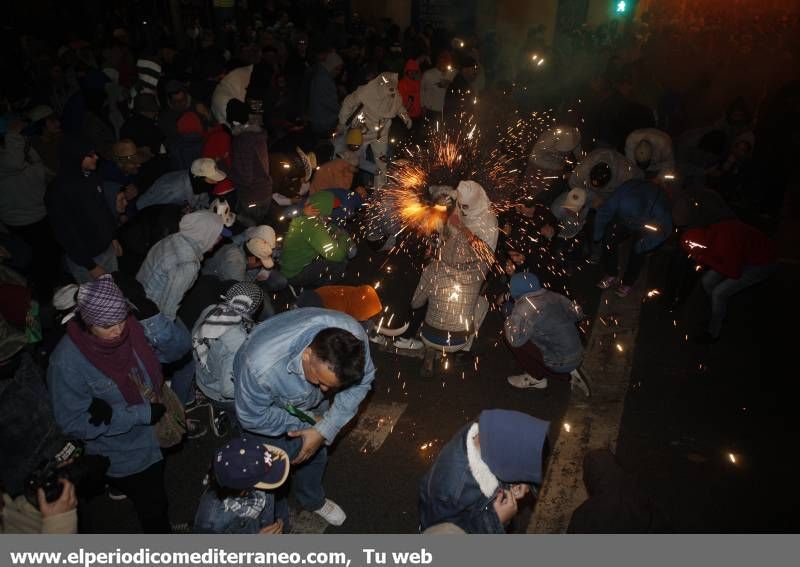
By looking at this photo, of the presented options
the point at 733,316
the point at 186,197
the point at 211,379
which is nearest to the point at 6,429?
the point at 211,379

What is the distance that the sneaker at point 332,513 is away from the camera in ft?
15.0

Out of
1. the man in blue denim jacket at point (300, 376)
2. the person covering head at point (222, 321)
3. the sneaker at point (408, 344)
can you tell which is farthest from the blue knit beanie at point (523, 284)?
the person covering head at point (222, 321)

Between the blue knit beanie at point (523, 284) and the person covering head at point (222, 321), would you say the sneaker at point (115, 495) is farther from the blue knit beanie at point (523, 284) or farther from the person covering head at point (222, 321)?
the blue knit beanie at point (523, 284)

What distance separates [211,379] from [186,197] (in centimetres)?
280

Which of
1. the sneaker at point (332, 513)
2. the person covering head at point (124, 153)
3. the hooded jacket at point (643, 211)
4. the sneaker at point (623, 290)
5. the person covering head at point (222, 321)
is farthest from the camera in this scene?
the sneaker at point (623, 290)

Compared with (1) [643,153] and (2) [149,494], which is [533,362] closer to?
(2) [149,494]

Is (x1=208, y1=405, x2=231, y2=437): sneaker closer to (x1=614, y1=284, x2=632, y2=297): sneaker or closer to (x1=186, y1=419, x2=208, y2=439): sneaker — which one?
(x1=186, y1=419, x2=208, y2=439): sneaker

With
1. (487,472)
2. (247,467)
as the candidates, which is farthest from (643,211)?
(247,467)

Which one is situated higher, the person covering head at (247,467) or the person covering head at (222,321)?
the person covering head at (222,321)

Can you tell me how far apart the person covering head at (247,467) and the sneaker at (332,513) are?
1594 mm

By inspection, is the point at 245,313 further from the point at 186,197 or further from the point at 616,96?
the point at 616,96

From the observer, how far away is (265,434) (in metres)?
3.78

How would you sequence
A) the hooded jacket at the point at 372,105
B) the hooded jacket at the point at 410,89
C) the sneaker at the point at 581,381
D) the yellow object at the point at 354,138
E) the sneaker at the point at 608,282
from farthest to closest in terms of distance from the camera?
the hooded jacket at the point at 410,89 → the hooded jacket at the point at 372,105 → the yellow object at the point at 354,138 → the sneaker at the point at 608,282 → the sneaker at the point at 581,381

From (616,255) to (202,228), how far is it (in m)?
5.69
